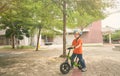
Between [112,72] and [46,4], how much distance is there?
259 inches

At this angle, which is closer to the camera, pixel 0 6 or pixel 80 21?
pixel 0 6

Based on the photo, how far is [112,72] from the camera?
9.96 meters

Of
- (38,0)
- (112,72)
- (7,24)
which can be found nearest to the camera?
(112,72)

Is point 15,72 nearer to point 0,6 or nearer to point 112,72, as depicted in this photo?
point 112,72

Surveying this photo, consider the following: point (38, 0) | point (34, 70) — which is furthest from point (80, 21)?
point (34, 70)

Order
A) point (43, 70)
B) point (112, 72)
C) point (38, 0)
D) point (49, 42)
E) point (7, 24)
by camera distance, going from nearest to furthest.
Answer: point (112, 72), point (43, 70), point (38, 0), point (7, 24), point (49, 42)

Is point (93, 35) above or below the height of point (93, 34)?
below

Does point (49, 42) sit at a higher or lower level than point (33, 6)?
lower

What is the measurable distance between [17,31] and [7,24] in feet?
6.85

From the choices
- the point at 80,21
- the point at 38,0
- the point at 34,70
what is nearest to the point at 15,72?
the point at 34,70

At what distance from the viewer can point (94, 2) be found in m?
13.9

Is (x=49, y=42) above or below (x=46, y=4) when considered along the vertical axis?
below

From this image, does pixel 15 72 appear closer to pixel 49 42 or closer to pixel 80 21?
pixel 80 21

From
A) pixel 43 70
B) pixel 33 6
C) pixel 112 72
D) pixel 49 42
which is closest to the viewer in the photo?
pixel 112 72
